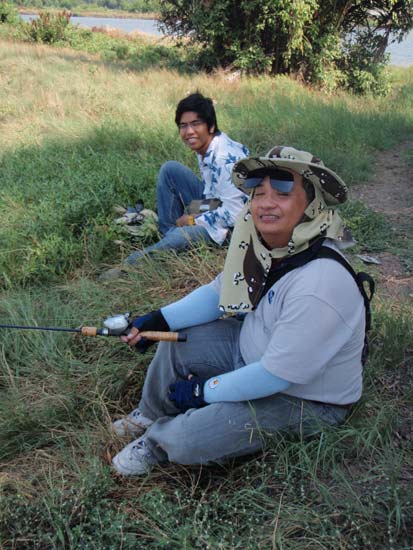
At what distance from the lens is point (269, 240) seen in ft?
6.18

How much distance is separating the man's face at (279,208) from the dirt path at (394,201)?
164 cm

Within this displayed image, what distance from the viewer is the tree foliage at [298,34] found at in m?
10.5

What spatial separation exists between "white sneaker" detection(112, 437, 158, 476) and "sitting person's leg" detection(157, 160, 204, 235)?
212 centimetres

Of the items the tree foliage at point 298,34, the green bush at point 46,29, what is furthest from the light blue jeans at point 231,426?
the green bush at point 46,29

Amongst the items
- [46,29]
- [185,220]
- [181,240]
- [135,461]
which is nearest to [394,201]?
[185,220]

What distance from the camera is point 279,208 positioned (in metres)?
1.79

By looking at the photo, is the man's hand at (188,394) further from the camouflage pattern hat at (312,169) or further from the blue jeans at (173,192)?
the blue jeans at (173,192)

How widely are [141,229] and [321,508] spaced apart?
2506 millimetres

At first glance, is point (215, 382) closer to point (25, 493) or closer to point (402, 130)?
point (25, 493)

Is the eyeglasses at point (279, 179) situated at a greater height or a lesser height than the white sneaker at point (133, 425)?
greater

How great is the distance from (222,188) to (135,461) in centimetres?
203

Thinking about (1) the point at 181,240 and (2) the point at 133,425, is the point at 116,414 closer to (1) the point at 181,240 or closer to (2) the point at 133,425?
(2) the point at 133,425

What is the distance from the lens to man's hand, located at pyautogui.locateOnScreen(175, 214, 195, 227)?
3.69 metres

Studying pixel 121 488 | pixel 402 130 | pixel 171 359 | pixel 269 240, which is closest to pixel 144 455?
pixel 121 488
